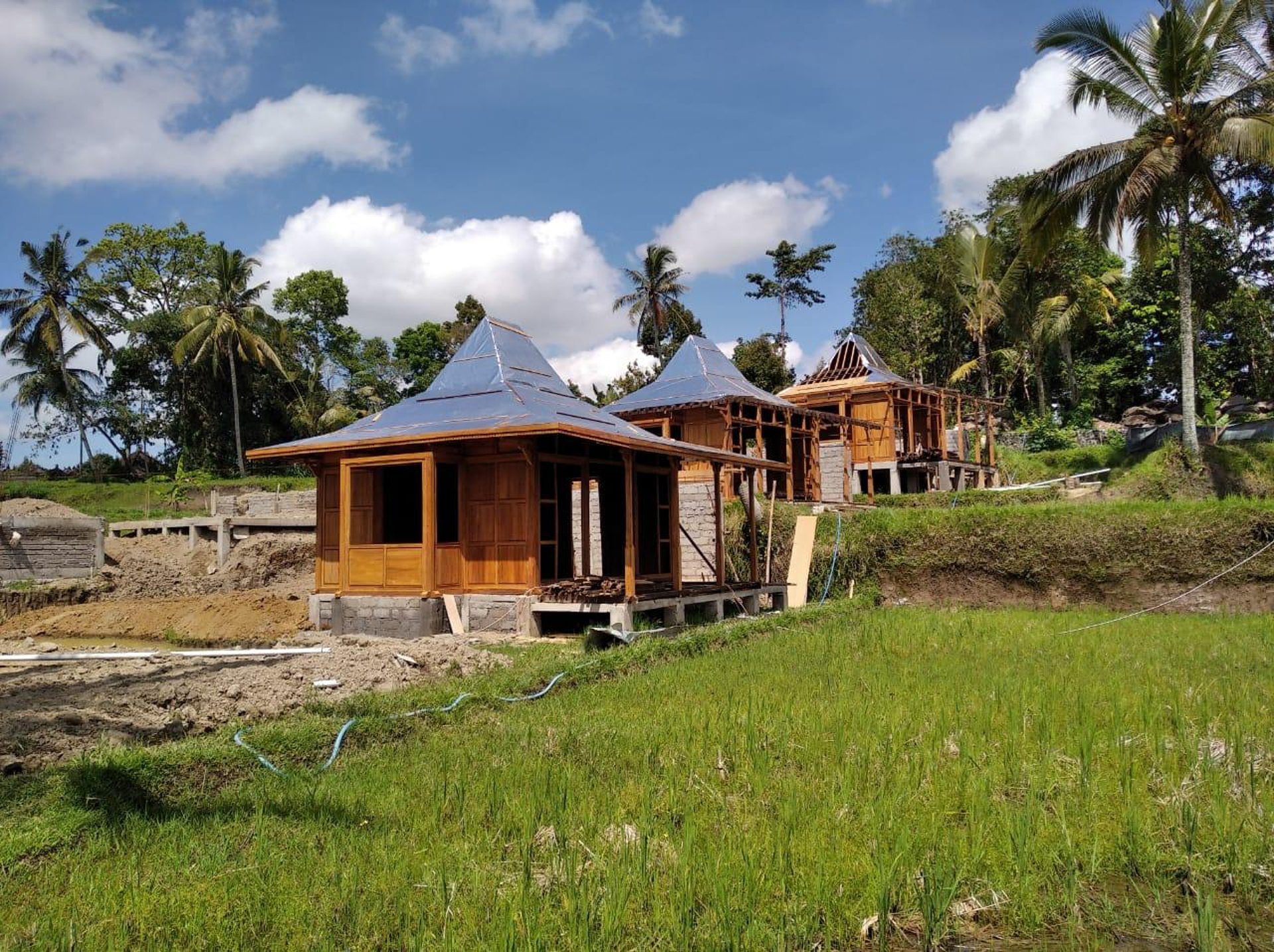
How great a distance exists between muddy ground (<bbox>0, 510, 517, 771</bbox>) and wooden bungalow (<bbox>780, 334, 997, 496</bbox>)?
15.6 metres

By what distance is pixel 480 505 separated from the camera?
13.2 metres

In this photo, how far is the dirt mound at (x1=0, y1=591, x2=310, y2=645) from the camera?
→ 51.2 ft

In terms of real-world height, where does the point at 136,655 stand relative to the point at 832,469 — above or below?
below

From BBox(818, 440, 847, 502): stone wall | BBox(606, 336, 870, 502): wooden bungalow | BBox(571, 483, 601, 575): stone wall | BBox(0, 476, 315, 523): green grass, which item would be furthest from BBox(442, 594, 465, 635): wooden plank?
BBox(0, 476, 315, 523): green grass

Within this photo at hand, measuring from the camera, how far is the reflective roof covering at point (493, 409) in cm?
1252

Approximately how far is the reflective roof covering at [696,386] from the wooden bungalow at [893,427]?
2901 millimetres

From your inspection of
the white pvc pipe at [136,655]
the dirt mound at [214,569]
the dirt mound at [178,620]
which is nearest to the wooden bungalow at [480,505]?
the dirt mound at [178,620]

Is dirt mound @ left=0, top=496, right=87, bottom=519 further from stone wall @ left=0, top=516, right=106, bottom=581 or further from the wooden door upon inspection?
the wooden door

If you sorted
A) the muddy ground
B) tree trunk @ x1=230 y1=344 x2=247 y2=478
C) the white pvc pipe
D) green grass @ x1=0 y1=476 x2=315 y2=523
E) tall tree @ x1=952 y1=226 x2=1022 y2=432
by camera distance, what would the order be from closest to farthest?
the muddy ground, the white pvc pipe, green grass @ x1=0 y1=476 x2=315 y2=523, tall tree @ x1=952 y1=226 x2=1022 y2=432, tree trunk @ x1=230 y1=344 x2=247 y2=478

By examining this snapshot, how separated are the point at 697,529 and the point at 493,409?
17.9 feet

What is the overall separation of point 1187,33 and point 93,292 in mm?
42599

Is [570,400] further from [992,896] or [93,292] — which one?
[93,292]

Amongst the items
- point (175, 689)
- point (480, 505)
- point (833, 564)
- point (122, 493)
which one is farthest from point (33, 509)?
point (833, 564)

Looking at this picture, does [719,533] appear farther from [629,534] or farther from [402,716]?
[402,716]
